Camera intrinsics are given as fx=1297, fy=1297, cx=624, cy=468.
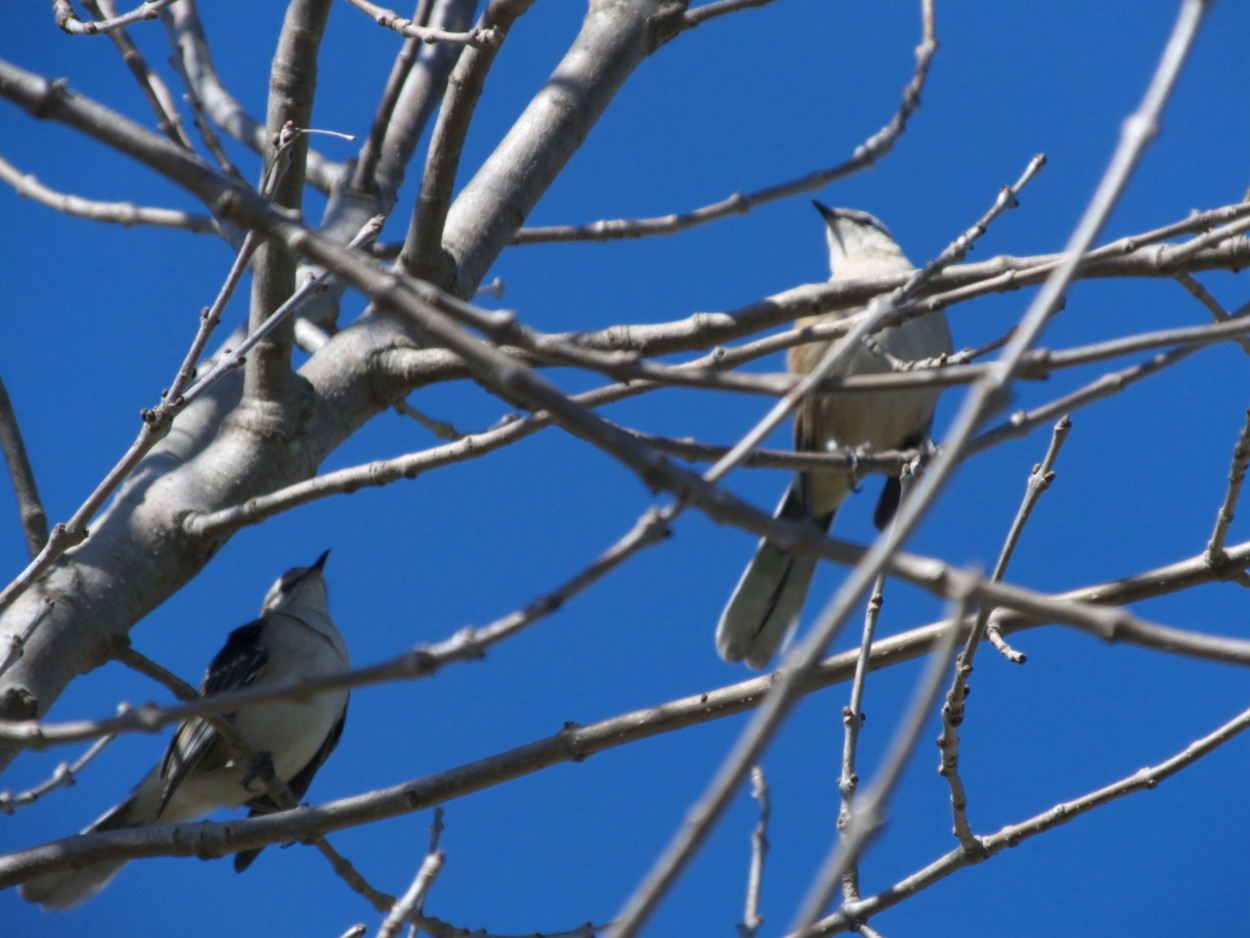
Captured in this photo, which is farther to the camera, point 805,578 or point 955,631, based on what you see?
point 805,578

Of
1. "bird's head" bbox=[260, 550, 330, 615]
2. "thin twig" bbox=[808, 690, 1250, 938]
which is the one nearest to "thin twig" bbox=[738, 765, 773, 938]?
"thin twig" bbox=[808, 690, 1250, 938]

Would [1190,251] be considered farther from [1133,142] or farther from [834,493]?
[834,493]

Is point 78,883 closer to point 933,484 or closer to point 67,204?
point 67,204

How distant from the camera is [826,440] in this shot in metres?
6.12

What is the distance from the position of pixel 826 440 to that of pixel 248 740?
118 inches

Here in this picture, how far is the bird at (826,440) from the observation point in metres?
5.47

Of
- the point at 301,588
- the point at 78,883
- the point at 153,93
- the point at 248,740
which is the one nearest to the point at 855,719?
the point at 153,93

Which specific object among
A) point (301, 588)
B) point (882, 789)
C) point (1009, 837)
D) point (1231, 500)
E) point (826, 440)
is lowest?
point (882, 789)

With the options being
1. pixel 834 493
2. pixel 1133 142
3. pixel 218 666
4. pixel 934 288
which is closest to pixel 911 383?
pixel 1133 142

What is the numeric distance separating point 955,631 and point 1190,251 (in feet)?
5.28

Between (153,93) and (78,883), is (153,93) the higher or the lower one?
the higher one

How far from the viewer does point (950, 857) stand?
2.58m

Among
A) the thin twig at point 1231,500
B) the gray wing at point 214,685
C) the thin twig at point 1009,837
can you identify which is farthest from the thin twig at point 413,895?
the gray wing at point 214,685

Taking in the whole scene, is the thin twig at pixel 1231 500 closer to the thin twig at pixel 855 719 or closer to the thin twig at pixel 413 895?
the thin twig at pixel 855 719
